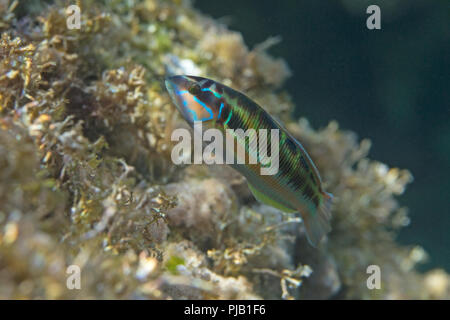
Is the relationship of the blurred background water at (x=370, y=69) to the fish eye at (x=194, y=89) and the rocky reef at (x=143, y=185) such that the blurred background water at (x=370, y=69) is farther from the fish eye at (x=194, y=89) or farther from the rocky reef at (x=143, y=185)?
the fish eye at (x=194, y=89)

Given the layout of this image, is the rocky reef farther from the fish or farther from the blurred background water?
the blurred background water

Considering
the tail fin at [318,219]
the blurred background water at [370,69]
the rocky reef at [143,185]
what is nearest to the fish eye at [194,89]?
the rocky reef at [143,185]

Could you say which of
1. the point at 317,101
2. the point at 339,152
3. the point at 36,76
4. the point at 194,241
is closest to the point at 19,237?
the point at 36,76

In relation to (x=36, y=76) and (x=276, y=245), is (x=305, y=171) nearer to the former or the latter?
(x=276, y=245)

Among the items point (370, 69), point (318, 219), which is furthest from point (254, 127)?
point (370, 69)

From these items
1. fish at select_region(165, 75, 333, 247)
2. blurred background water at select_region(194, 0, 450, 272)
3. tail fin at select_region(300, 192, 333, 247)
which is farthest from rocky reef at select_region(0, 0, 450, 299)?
blurred background water at select_region(194, 0, 450, 272)
